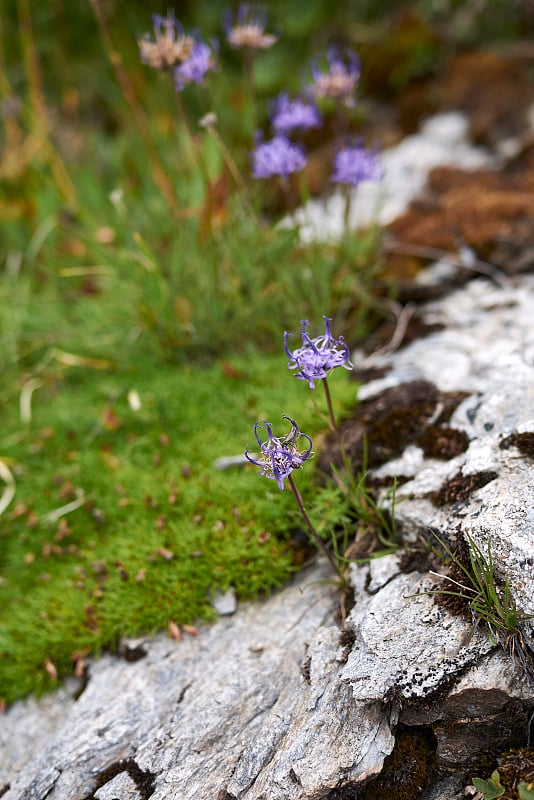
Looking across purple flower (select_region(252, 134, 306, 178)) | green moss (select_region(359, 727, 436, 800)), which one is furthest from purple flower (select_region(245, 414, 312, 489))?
purple flower (select_region(252, 134, 306, 178))

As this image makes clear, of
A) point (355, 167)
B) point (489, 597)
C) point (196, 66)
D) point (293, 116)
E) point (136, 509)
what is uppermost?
point (196, 66)

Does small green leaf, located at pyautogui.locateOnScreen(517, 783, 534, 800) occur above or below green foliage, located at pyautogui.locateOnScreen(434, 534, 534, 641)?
below

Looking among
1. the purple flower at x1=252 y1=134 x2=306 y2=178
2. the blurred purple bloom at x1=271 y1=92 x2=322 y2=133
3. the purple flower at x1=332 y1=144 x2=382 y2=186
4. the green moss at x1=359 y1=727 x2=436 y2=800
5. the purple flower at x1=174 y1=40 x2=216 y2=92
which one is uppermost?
the purple flower at x1=174 y1=40 x2=216 y2=92

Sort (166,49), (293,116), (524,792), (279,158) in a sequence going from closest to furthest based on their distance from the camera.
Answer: (524,792) → (166,49) → (279,158) → (293,116)

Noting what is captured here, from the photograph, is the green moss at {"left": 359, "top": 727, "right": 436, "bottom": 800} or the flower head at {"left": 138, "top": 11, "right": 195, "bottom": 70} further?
the flower head at {"left": 138, "top": 11, "right": 195, "bottom": 70}

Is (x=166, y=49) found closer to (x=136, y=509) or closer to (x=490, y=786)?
(x=136, y=509)

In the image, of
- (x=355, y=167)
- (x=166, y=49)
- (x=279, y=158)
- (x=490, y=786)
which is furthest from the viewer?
(x=355, y=167)

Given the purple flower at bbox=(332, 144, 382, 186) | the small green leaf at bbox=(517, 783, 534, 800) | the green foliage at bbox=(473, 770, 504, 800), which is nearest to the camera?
the small green leaf at bbox=(517, 783, 534, 800)

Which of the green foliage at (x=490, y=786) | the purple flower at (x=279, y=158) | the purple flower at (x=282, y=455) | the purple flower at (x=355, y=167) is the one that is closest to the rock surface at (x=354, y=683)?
the green foliage at (x=490, y=786)

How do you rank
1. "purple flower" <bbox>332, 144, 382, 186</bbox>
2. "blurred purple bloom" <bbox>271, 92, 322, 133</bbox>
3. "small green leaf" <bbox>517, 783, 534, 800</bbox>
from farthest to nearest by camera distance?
"blurred purple bloom" <bbox>271, 92, 322, 133</bbox>, "purple flower" <bbox>332, 144, 382, 186</bbox>, "small green leaf" <bbox>517, 783, 534, 800</bbox>

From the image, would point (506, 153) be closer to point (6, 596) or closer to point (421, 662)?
point (421, 662)

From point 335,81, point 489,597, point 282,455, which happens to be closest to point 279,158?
point 335,81

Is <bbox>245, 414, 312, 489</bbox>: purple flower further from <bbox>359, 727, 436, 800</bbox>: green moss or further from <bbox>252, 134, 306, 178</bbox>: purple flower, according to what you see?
<bbox>252, 134, 306, 178</bbox>: purple flower
